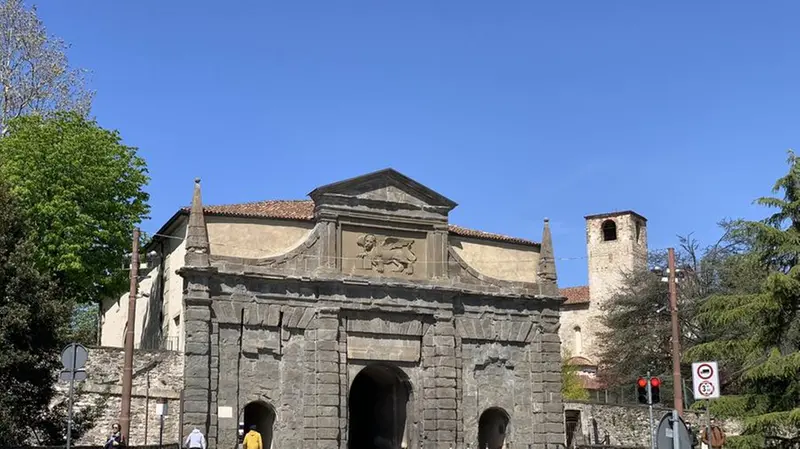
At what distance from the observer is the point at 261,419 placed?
102 ft

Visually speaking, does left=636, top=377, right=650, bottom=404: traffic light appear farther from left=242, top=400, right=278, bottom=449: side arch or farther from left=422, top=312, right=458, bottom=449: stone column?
left=242, top=400, right=278, bottom=449: side arch

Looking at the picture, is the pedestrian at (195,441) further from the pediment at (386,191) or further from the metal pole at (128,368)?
the pediment at (386,191)

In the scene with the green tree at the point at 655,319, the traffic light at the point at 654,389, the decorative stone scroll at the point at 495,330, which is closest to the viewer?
the traffic light at the point at 654,389

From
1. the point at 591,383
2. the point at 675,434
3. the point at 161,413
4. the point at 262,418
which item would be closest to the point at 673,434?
the point at 675,434

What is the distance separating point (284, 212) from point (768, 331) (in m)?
16.0

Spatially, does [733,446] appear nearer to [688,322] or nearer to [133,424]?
[133,424]

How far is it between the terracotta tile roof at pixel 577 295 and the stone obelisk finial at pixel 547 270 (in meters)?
32.5

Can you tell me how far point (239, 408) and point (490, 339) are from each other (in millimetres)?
9152

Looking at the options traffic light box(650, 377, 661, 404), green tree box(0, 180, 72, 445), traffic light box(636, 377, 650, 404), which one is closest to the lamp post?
green tree box(0, 180, 72, 445)

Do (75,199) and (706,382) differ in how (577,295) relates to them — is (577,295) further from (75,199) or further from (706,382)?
(706,382)

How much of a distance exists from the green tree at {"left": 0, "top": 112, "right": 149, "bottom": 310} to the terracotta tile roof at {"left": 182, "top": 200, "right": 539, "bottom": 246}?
20.2 feet

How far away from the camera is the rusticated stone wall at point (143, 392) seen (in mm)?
30719

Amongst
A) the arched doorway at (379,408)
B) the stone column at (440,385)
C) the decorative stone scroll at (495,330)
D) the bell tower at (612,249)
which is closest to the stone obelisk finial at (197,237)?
the arched doorway at (379,408)

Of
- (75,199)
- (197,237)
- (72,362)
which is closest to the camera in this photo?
(72,362)
